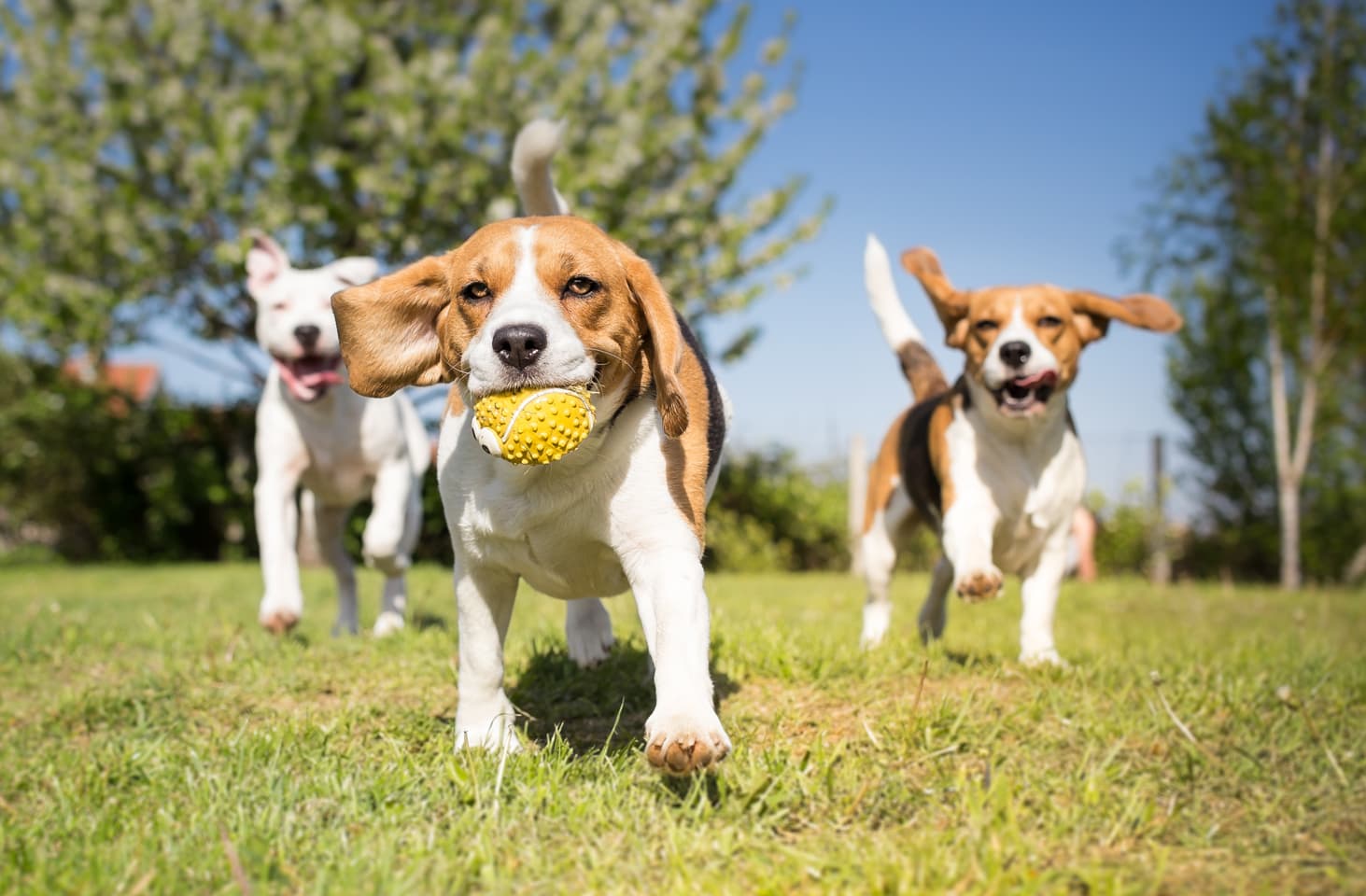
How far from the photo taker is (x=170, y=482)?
15312 millimetres

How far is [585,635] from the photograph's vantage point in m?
4.14

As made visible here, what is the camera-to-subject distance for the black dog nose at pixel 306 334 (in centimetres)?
554

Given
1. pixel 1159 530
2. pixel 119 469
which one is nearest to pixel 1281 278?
pixel 1159 530

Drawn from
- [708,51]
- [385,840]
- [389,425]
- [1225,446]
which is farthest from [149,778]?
[1225,446]

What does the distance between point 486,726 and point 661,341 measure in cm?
124

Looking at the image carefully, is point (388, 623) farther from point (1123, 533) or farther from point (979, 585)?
point (1123, 533)

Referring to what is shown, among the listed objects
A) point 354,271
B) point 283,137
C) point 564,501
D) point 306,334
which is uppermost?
point 283,137

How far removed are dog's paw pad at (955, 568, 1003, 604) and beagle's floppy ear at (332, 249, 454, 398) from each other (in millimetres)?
2103

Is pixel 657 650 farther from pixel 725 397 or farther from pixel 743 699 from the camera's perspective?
pixel 725 397

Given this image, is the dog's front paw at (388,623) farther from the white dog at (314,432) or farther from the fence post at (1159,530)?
the fence post at (1159,530)

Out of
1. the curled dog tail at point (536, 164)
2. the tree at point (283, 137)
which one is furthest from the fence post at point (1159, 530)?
the curled dog tail at point (536, 164)

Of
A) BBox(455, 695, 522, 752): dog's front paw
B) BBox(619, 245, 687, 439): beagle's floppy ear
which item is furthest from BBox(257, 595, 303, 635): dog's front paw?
BBox(619, 245, 687, 439): beagle's floppy ear

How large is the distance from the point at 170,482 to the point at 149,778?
13.5 meters

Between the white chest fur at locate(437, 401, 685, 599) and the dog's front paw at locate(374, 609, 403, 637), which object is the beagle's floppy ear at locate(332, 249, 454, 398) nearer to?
the white chest fur at locate(437, 401, 685, 599)
